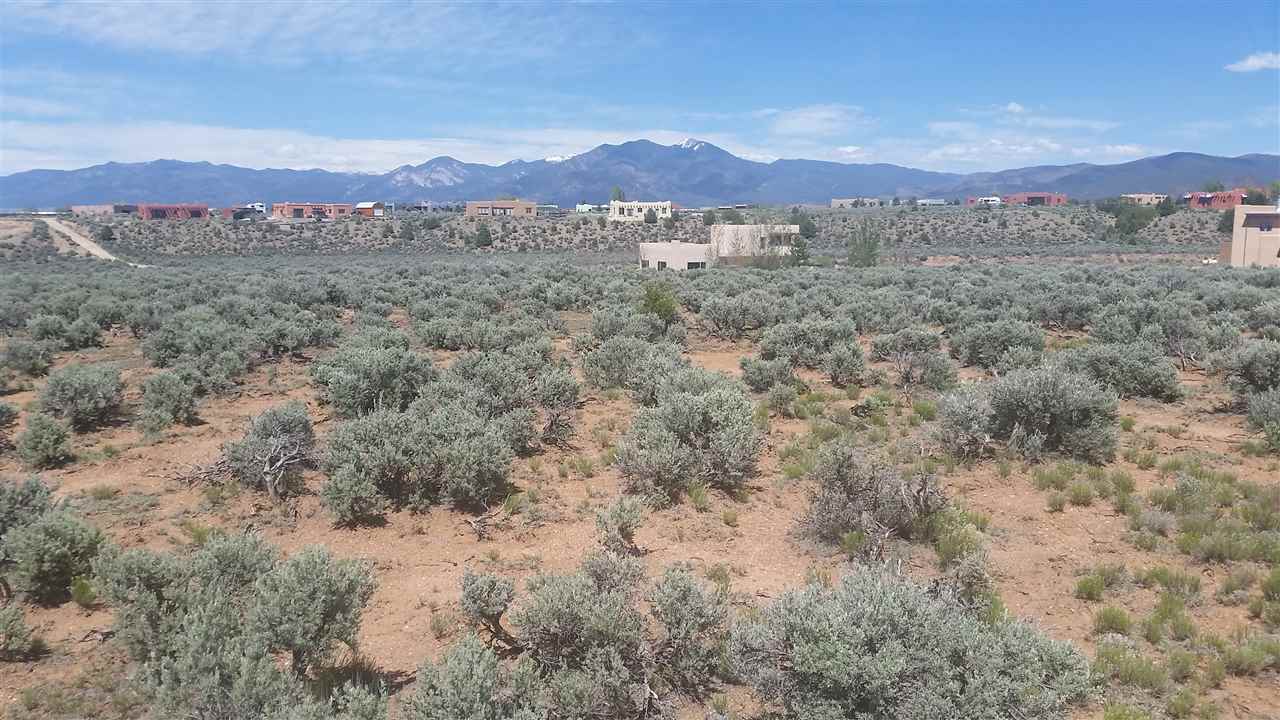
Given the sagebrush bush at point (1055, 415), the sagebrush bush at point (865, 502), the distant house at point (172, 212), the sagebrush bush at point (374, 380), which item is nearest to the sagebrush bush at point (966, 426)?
the sagebrush bush at point (1055, 415)

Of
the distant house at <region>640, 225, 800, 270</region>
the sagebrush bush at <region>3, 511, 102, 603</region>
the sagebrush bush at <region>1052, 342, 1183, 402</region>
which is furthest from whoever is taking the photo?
the distant house at <region>640, 225, 800, 270</region>

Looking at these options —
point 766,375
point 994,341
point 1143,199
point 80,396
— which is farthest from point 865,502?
point 1143,199

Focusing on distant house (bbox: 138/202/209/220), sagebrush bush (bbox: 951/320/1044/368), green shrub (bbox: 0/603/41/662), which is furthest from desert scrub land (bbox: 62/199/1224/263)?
green shrub (bbox: 0/603/41/662)

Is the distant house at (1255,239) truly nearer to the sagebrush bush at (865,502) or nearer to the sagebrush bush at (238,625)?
the sagebrush bush at (865,502)

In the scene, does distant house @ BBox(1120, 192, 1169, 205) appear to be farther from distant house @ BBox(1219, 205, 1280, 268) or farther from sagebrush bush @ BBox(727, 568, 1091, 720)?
sagebrush bush @ BBox(727, 568, 1091, 720)

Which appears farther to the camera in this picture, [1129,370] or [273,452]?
[1129,370]

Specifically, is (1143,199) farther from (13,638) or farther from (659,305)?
(13,638)
